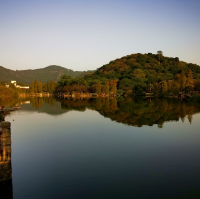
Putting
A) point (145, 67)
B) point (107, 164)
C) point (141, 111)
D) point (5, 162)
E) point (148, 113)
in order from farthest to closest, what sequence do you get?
point (145, 67), point (141, 111), point (148, 113), point (107, 164), point (5, 162)

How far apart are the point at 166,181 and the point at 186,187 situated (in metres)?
0.75

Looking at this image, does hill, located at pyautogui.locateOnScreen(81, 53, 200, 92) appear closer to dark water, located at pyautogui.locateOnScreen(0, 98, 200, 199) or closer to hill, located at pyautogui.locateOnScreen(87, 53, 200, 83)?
hill, located at pyautogui.locateOnScreen(87, 53, 200, 83)

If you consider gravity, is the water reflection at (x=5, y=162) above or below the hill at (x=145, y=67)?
below

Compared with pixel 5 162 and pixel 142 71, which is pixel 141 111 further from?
pixel 142 71

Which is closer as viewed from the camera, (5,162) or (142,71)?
(5,162)

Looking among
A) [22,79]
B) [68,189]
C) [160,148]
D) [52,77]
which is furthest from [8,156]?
[52,77]

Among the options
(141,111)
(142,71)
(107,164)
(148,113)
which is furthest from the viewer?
(142,71)

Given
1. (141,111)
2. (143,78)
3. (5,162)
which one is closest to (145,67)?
(143,78)

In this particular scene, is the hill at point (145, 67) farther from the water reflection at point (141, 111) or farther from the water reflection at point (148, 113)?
the water reflection at point (148, 113)

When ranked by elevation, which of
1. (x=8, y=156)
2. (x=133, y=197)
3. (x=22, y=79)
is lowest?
(x=133, y=197)

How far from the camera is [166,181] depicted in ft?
27.3

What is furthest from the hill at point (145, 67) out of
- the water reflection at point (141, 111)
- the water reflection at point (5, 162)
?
the water reflection at point (5, 162)

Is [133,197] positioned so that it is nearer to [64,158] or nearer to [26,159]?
[64,158]

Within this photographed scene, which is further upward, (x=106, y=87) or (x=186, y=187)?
(x=106, y=87)
